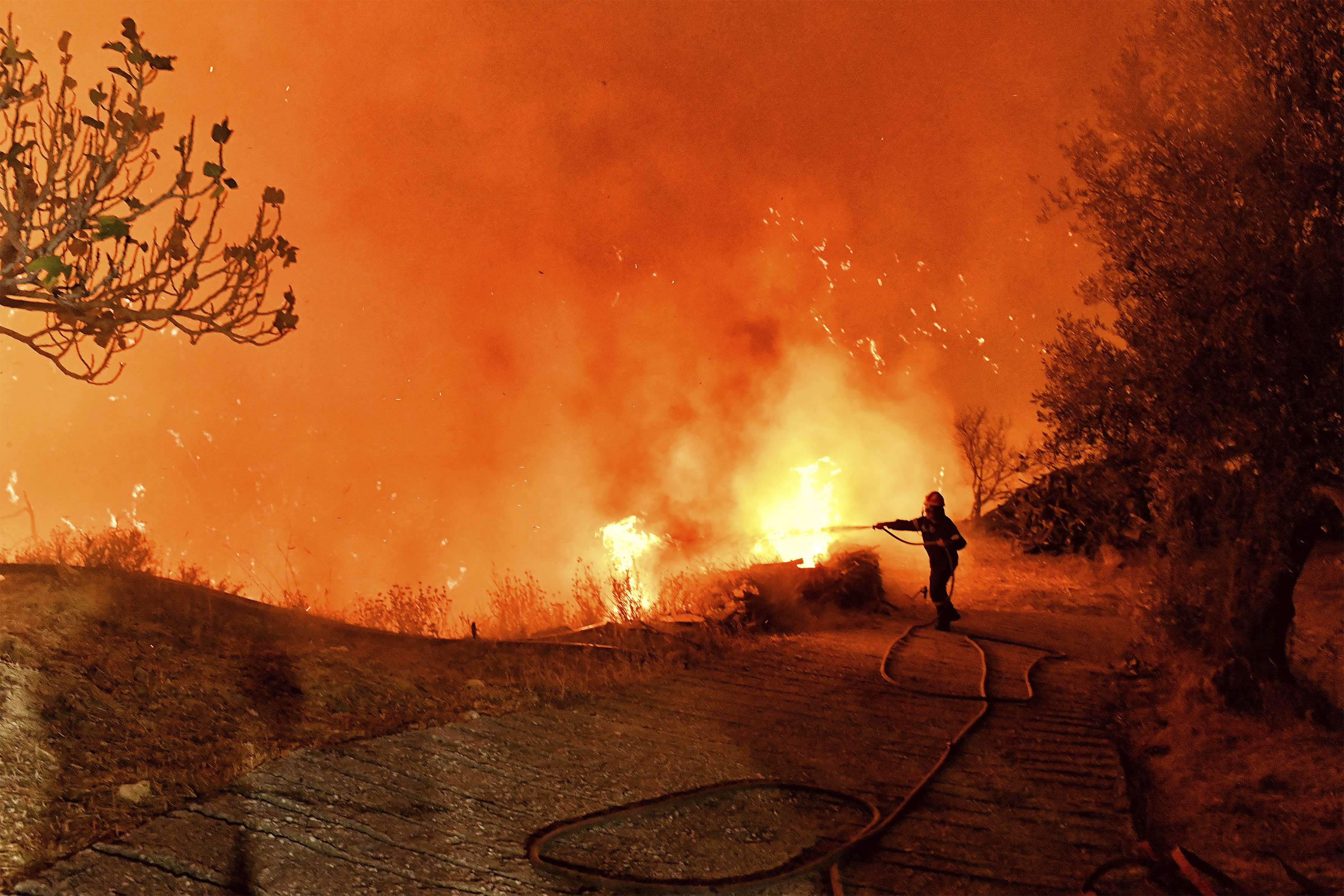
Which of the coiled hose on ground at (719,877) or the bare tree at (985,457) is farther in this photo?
the bare tree at (985,457)

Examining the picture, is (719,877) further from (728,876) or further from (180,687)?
(180,687)

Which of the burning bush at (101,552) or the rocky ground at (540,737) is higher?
the burning bush at (101,552)

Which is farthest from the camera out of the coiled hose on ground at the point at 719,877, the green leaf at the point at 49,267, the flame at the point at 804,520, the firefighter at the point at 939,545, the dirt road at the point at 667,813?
the flame at the point at 804,520

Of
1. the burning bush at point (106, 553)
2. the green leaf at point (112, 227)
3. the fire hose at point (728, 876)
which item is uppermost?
the green leaf at point (112, 227)

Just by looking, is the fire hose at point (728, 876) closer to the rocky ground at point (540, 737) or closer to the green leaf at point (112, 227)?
the rocky ground at point (540, 737)

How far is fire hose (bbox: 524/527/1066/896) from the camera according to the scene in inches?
172

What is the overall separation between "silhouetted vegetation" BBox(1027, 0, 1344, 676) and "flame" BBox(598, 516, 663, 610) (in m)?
12.9

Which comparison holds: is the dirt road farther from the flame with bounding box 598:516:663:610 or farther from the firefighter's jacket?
the flame with bounding box 598:516:663:610

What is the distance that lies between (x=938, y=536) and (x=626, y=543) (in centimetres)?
1327

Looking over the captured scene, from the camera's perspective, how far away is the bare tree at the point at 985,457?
24422 mm

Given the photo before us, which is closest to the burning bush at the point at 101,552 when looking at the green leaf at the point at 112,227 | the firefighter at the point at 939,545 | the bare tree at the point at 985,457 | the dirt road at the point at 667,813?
the green leaf at the point at 112,227

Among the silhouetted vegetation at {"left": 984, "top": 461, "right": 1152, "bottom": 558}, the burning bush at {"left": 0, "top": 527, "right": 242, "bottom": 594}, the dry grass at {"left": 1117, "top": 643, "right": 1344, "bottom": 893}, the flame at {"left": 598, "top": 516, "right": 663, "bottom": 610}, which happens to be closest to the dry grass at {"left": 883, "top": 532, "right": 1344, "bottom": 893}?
the dry grass at {"left": 1117, "top": 643, "right": 1344, "bottom": 893}

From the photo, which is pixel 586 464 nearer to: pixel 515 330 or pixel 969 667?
pixel 515 330

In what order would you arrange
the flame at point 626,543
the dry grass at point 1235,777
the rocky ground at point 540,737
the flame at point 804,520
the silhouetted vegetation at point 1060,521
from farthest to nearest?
the flame at point 626,543 < the flame at point 804,520 < the silhouetted vegetation at point 1060,521 < the dry grass at point 1235,777 < the rocky ground at point 540,737
